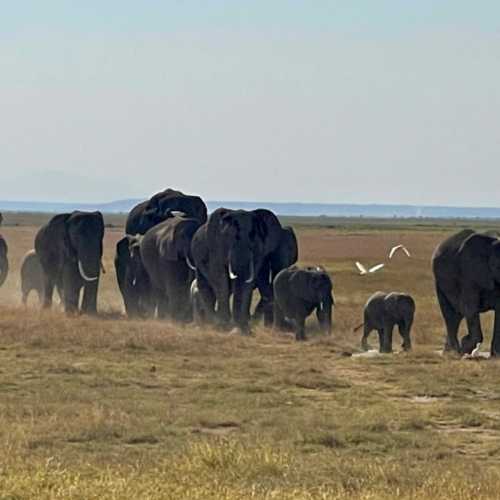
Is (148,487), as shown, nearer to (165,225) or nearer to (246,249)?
(246,249)

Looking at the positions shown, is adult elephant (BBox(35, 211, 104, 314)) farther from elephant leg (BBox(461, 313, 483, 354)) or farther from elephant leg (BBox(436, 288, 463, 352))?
elephant leg (BBox(461, 313, 483, 354))

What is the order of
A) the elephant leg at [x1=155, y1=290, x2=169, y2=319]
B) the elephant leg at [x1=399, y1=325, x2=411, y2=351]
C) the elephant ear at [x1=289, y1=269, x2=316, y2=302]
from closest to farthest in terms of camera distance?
the elephant leg at [x1=399, y1=325, x2=411, y2=351]
the elephant ear at [x1=289, y1=269, x2=316, y2=302]
the elephant leg at [x1=155, y1=290, x2=169, y2=319]

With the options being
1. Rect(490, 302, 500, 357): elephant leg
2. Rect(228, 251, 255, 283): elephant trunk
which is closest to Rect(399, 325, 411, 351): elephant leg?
Rect(490, 302, 500, 357): elephant leg

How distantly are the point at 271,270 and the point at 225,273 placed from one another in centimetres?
250

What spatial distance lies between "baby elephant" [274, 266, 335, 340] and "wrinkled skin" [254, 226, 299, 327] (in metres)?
3.19

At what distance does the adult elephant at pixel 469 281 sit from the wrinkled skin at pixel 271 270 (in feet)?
21.3

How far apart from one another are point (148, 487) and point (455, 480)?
3.02 metres

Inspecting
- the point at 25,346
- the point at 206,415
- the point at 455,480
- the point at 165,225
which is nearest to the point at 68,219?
the point at 165,225

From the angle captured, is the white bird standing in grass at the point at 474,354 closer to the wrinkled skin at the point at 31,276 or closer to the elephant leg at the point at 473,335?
the elephant leg at the point at 473,335

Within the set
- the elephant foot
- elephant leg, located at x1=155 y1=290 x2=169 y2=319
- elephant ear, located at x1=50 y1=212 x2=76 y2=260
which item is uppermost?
elephant ear, located at x1=50 y1=212 x2=76 y2=260

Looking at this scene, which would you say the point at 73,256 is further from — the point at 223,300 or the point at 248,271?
the point at 248,271

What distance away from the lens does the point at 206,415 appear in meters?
16.5

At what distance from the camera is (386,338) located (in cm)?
2602

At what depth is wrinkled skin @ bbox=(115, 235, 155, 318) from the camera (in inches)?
1369
